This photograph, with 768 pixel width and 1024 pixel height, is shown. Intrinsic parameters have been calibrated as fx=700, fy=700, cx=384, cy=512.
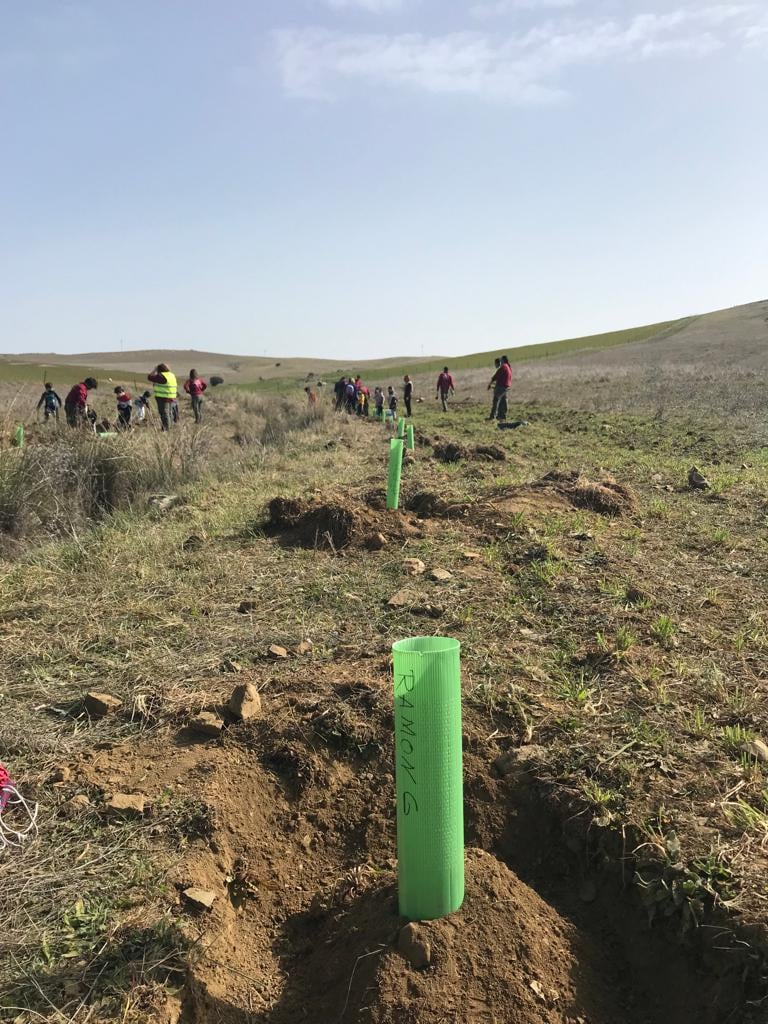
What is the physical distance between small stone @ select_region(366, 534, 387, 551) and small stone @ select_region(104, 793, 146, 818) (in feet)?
10.7

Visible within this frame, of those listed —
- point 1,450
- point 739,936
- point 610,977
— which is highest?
point 1,450

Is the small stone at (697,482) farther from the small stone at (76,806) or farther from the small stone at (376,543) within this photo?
the small stone at (76,806)

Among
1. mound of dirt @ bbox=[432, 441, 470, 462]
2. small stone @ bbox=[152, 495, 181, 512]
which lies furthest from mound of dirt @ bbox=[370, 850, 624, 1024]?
mound of dirt @ bbox=[432, 441, 470, 462]

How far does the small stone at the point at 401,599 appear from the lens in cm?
443

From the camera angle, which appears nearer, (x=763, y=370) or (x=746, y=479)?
(x=746, y=479)

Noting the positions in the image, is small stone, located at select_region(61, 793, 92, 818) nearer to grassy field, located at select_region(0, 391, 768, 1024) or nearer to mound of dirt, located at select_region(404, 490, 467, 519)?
grassy field, located at select_region(0, 391, 768, 1024)

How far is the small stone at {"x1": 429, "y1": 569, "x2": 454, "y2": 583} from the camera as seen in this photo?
4852 millimetres

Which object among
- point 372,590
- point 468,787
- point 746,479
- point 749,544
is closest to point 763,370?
point 746,479

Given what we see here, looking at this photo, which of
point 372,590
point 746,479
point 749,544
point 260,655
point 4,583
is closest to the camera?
point 260,655

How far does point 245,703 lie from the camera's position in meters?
3.11

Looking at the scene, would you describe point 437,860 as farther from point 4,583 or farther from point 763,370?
point 763,370

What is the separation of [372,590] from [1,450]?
4.33 m

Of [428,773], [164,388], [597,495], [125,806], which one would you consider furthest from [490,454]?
[428,773]

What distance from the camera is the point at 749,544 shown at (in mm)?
5508
